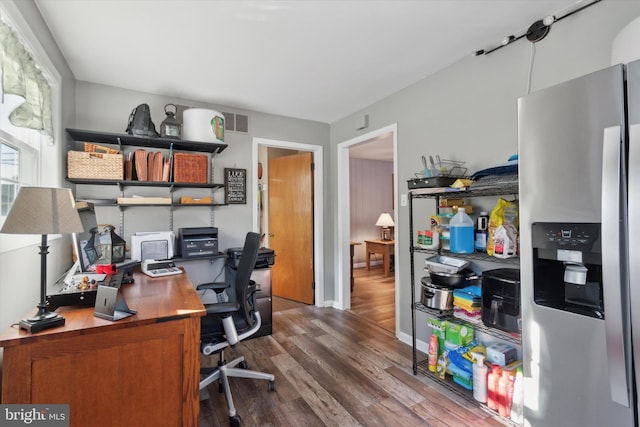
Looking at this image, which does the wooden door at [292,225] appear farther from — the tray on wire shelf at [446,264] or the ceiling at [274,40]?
the tray on wire shelf at [446,264]

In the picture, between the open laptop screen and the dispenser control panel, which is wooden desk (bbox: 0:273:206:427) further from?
the dispenser control panel

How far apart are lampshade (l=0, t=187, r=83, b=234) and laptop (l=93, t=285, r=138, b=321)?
0.30m

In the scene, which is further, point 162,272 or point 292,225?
point 292,225

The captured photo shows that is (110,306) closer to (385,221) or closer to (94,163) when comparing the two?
(94,163)

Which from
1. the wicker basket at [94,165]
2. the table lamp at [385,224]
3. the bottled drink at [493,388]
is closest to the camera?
the bottled drink at [493,388]

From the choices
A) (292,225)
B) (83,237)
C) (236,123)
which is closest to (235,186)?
(236,123)

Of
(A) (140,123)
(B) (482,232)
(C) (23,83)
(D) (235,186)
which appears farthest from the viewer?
(D) (235,186)

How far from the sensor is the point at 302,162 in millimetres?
4055

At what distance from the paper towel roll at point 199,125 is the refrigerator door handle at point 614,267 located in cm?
283

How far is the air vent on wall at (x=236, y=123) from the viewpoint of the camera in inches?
130

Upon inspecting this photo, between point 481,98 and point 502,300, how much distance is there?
4.74 feet

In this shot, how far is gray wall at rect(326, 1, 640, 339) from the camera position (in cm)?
167

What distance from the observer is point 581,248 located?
48.3 inches
